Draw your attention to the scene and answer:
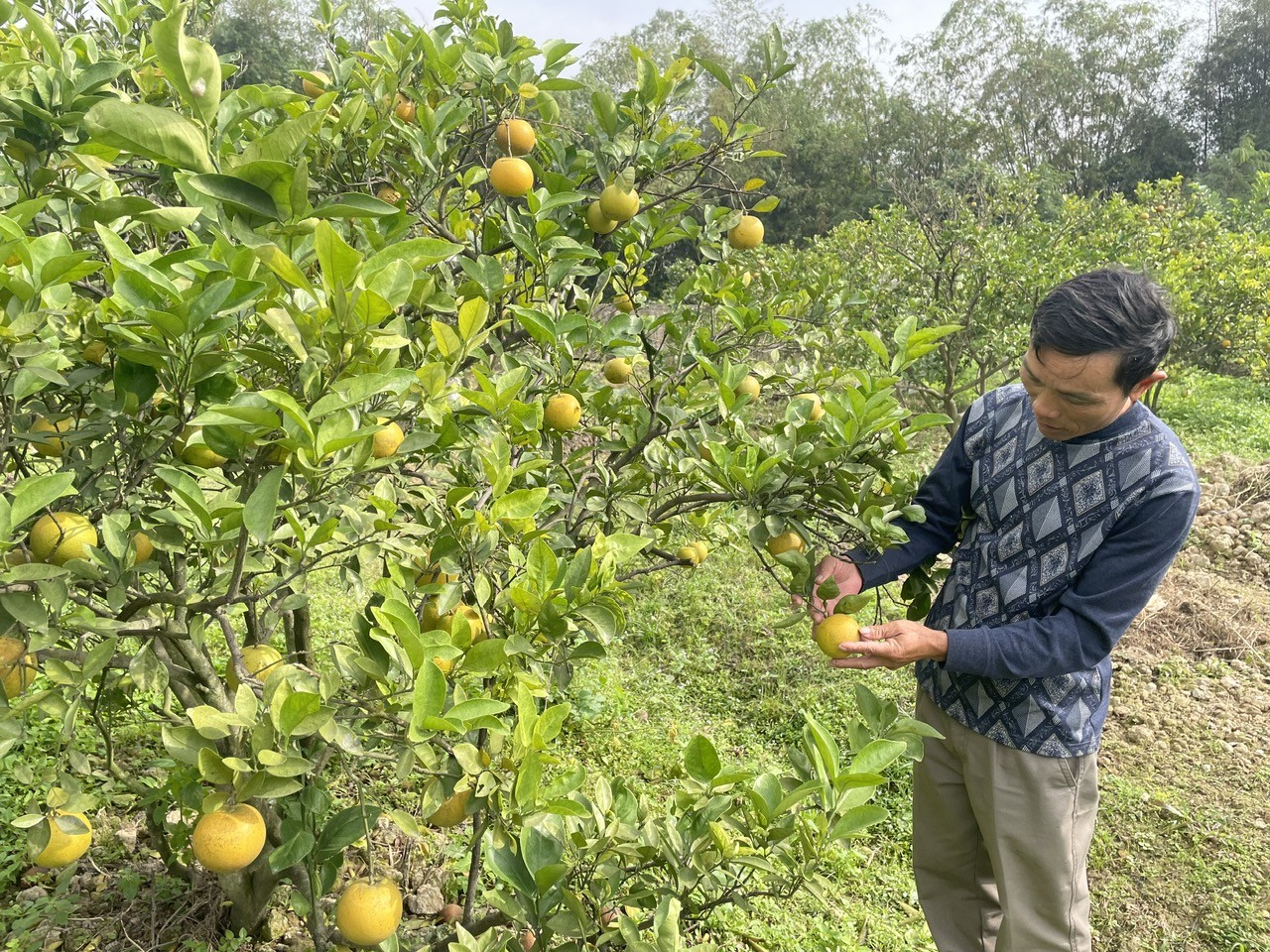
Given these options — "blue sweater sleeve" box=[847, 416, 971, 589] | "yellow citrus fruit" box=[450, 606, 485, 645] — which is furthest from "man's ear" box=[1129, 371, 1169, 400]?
"yellow citrus fruit" box=[450, 606, 485, 645]

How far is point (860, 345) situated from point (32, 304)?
518cm

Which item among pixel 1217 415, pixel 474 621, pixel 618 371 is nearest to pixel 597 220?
pixel 618 371

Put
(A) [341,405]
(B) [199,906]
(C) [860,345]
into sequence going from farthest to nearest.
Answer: (C) [860,345] < (B) [199,906] < (A) [341,405]

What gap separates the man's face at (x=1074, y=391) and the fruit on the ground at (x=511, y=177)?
0.97 metres

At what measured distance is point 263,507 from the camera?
0.81 metres

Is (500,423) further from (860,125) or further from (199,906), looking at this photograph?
(860,125)

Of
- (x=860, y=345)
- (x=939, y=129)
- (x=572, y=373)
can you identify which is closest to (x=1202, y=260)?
(x=860, y=345)

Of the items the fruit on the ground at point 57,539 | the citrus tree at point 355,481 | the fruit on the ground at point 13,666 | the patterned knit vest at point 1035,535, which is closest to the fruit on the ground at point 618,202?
the citrus tree at point 355,481

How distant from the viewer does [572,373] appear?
145 cm

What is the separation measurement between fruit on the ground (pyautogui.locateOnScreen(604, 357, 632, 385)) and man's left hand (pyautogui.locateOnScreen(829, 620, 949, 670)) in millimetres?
732

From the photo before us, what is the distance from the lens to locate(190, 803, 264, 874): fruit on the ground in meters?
0.89

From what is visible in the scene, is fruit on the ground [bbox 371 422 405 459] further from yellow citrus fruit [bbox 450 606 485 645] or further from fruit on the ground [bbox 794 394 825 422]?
fruit on the ground [bbox 794 394 825 422]

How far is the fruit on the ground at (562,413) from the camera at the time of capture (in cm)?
139

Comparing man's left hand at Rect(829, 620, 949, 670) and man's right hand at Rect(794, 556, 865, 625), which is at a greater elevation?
man's right hand at Rect(794, 556, 865, 625)
